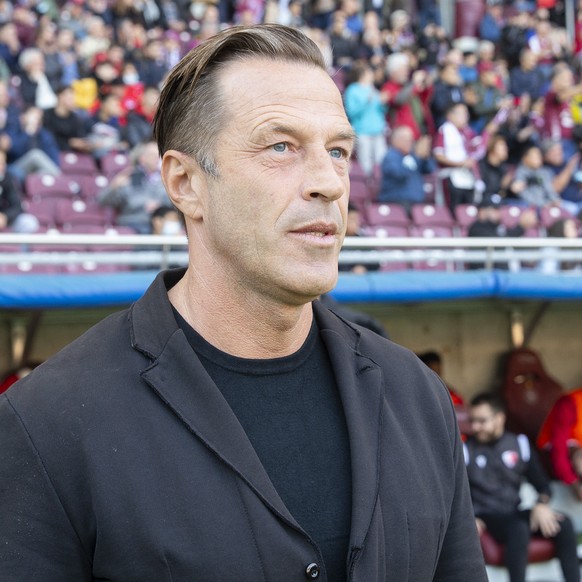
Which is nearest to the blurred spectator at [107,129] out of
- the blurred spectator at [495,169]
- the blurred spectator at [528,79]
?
the blurred spectator at [495,169]

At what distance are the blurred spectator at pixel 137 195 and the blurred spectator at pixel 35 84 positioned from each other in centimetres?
183

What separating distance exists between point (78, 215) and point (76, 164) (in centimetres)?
121

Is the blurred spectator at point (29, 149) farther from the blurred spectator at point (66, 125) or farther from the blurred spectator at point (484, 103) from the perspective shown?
the blurred spectator at point (484, 103)

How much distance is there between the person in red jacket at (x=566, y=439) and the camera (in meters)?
7.00

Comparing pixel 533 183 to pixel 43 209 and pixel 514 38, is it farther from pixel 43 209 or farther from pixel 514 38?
pixel 43 209

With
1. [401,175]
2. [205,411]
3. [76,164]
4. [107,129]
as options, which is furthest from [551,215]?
[205,411]

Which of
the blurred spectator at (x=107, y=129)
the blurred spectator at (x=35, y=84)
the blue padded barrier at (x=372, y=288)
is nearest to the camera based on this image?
the blue padded barrier at (x=372, y=288)

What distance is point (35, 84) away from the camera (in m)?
9.47

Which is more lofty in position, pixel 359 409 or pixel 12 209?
pixel 359 409

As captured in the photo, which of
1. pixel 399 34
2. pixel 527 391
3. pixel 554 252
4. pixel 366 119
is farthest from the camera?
pixel 399 34

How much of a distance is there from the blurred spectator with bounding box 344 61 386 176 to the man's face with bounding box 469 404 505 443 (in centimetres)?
391

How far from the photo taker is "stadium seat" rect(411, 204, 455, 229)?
8930 millimetres

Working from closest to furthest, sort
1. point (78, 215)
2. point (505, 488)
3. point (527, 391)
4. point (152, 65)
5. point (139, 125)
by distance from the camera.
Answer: point (505, 488), point (527, 391), point (78, 215), point (139, 125), point (152, 65)

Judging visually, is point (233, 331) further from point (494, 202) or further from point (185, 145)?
point (494, 202)
